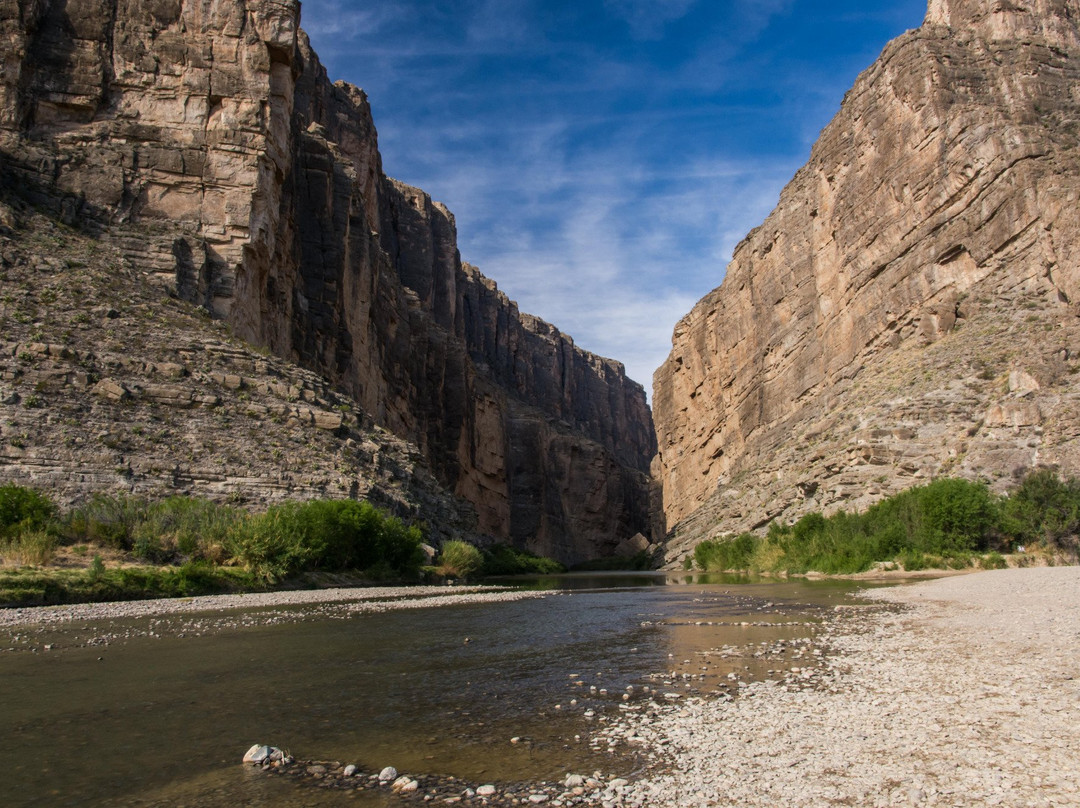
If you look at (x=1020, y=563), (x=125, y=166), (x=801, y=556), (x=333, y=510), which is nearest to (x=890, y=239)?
(x=801, y=556)

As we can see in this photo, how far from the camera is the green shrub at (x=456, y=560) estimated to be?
33.1 metres

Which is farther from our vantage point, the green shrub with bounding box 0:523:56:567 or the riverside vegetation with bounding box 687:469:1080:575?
the riverside vegetation with bounding box 687:469:1080:575

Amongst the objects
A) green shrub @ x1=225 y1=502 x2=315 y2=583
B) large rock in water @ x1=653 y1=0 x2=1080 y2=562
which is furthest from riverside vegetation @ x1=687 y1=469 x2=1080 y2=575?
green shrub @ x1=225 y1=502 x2=315 y2=583

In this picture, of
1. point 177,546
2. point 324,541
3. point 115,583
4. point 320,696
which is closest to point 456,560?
point 324,541

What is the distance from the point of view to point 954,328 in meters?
40.9

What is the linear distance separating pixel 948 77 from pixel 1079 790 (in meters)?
54.8

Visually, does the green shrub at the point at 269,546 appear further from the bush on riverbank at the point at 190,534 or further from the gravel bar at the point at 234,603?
the gravel bar at the point at 234,603

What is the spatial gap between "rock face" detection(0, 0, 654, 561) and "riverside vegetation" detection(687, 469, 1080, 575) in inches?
1275

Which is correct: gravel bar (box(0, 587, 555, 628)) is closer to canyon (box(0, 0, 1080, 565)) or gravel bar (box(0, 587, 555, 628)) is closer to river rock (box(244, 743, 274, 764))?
canyon (box(0, 0, 1080, 565))

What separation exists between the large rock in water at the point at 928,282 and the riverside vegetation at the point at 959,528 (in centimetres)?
303

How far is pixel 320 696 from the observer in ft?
24.5

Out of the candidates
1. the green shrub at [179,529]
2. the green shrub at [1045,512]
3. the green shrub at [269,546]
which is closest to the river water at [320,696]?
the green shrub at [179,529]

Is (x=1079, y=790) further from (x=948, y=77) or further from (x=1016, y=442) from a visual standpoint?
(x=948, y=77)

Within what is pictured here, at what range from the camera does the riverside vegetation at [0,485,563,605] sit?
56.0ft
